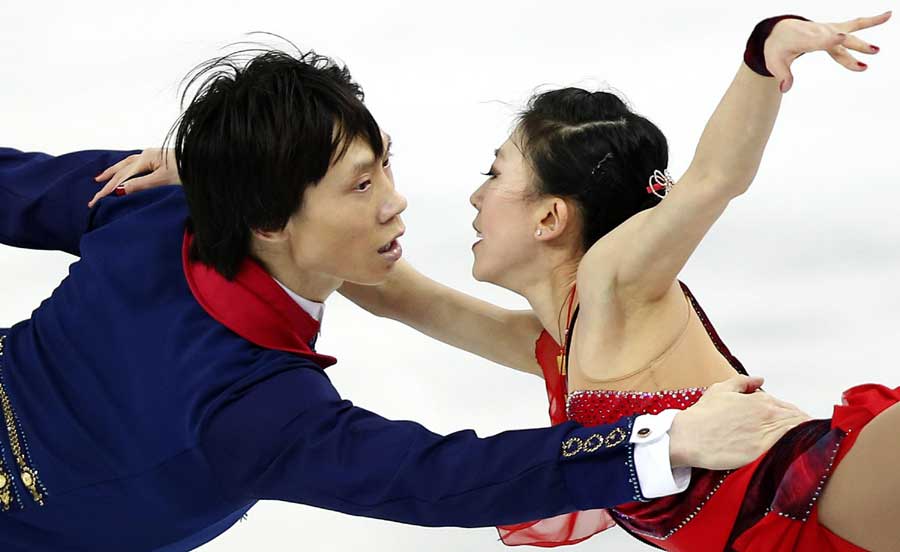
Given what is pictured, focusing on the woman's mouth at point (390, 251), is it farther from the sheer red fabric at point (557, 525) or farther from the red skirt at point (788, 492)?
→ the red skirt at point (788, 492)

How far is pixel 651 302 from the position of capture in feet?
10.5

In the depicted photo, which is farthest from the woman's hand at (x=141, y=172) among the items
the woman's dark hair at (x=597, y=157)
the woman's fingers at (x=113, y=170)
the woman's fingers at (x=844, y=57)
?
the woman's fingers at (x=844, y=57)

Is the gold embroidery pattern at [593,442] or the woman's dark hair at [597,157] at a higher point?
the woman's dark hair at [597,157]

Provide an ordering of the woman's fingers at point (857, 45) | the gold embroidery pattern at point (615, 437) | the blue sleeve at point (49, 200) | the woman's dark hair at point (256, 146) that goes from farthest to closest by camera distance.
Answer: the blue sleeve at point (49, 200) < the woman's dark hair at point (256, 146) < the gold embroidery pattern at point (615, 437) < the woman's fingers at point (857, 45)

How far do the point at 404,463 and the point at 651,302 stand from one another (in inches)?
26.7

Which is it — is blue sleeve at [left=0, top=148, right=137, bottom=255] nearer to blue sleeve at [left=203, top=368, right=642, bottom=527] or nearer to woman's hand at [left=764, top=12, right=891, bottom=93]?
blue sleeve at [left=203, top=368, right=642, bottom=527]

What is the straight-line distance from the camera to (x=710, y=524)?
312 cm

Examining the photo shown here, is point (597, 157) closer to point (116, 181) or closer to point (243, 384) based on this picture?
point (243, 384)

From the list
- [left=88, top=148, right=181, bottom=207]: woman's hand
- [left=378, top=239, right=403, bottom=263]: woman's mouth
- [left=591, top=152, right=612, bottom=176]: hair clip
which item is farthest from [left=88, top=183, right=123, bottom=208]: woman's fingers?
[left=591, top=152, right=612, bottom=176]: hair clip

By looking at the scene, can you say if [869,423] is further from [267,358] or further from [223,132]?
[223,132]

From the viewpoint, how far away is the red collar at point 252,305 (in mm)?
3102

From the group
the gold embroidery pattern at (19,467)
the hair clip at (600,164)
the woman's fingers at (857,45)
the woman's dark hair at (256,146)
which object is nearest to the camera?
the woman's fingers at (857,45)

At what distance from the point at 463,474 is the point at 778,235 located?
9.98 feet

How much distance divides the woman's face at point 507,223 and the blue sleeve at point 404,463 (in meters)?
0.66
